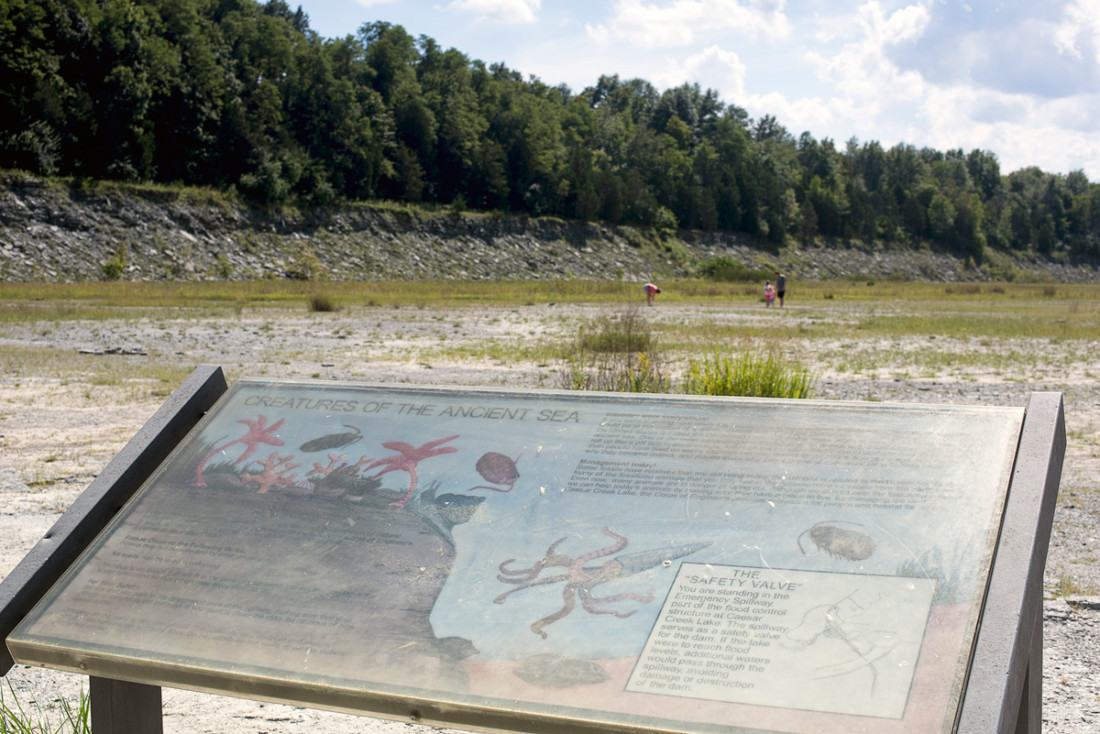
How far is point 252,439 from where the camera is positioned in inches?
137

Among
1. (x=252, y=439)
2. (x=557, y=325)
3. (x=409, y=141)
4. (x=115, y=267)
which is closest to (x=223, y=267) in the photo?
(x=115, y=267)

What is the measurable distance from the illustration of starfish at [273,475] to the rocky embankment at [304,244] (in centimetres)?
4949

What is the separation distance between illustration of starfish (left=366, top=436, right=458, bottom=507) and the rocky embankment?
163 feet

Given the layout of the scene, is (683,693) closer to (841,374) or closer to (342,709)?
(342,709)

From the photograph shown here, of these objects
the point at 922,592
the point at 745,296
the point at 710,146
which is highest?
the point at 710,146

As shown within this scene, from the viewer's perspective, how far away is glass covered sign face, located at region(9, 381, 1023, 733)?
218 cm

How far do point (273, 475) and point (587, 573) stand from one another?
1.28m

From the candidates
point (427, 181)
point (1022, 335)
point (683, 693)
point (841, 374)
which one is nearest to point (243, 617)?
point (683, 693)

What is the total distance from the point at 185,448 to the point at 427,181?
3476 inches

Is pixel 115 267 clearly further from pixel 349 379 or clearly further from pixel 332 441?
pixel 332 441

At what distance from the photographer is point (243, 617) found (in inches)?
104

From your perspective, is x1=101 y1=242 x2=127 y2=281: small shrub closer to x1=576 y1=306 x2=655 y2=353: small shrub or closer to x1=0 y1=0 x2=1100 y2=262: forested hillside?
x1=0 y1=0 x2=1100 y2=262: forested hillside

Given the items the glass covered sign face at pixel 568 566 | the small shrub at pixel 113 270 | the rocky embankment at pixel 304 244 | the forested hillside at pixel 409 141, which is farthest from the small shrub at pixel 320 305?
the forested hillside at pixel 409 141

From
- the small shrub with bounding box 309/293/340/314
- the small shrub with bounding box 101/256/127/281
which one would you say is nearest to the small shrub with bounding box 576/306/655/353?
the small shrub with bounding box 309/293/340/314
